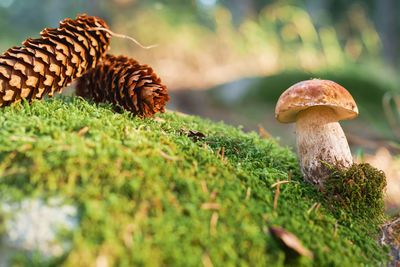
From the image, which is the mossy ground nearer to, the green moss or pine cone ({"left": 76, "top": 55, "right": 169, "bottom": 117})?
the green moss

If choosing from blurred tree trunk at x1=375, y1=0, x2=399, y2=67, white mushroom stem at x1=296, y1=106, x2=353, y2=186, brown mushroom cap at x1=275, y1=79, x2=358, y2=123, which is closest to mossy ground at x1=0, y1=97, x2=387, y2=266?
white mushroom stem at x1=296, y1=106, x2=353, y2=186

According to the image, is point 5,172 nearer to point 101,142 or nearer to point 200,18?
point 101,142

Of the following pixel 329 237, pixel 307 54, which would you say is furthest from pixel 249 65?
pixel 329 237

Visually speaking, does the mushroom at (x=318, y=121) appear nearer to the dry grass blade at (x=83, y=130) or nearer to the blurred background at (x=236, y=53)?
the dry grass blade at (x=83, y=130)

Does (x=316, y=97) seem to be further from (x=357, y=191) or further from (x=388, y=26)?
(x=388, y=26)

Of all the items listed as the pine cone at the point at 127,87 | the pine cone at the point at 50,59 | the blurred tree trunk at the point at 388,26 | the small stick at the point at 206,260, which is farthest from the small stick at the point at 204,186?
the blurred tree trunk at the point at 388,26

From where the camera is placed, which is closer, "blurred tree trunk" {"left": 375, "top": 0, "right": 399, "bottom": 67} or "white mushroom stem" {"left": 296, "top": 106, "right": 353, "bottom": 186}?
"white mushroom stem" {"left": 296, "top": 106, "right": 353, "bottom": 186}

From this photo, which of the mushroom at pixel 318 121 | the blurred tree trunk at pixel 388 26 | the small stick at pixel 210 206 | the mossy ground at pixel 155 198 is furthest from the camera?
the blurred tree trunk at pixel 388 26
